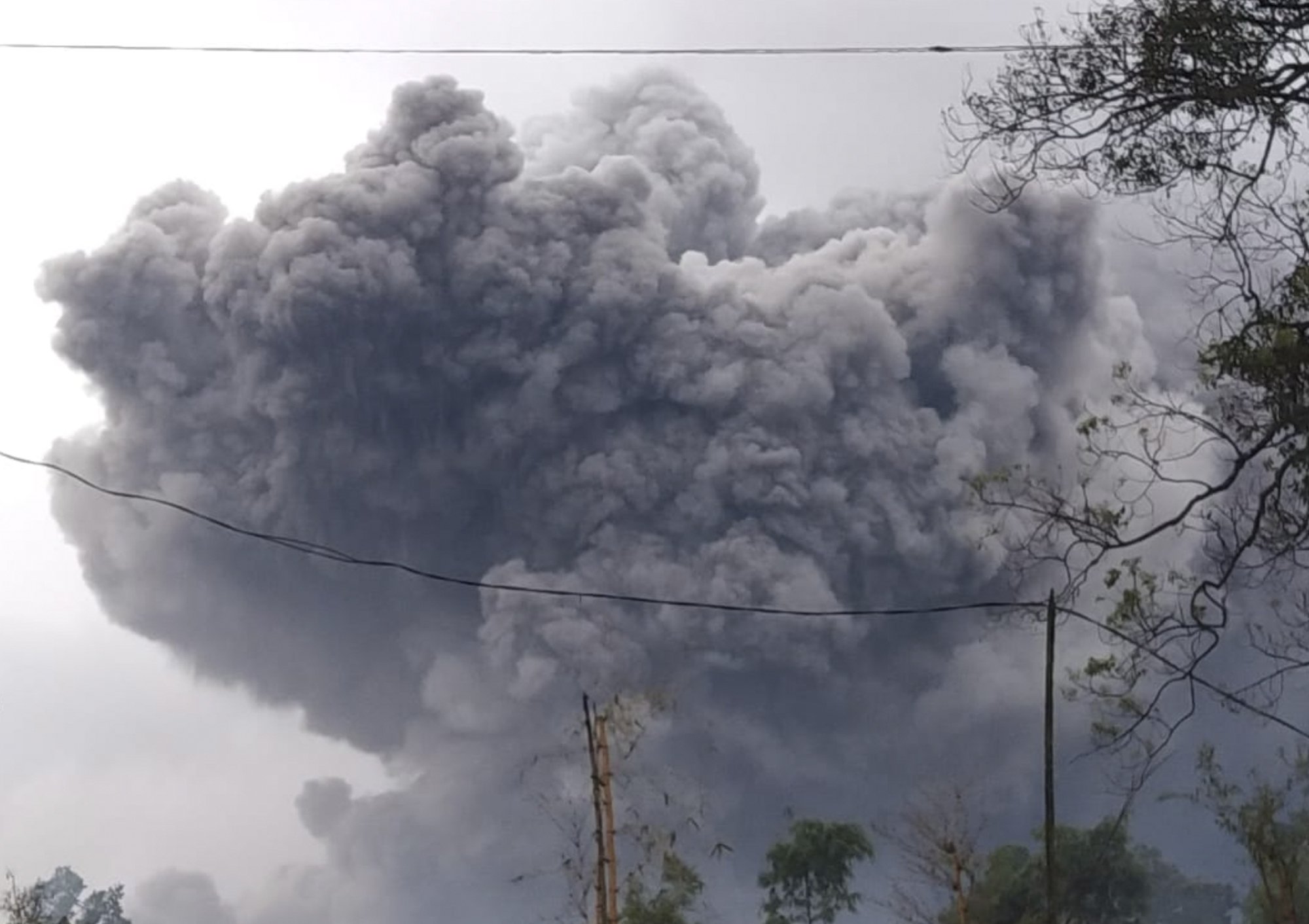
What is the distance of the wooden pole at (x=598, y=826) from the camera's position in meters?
21.2

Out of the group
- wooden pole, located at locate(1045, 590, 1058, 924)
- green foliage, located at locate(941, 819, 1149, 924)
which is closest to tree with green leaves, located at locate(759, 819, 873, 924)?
green foliage, located at locate(941, 819, 1149, 924)

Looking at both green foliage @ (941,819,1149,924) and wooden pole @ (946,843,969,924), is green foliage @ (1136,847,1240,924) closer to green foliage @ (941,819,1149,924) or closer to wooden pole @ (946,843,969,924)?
green foliage @ (941,819,1149,924)

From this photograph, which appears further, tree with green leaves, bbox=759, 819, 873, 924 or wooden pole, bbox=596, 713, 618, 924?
tree with green leaves, bbox=759, 819, 873, 924

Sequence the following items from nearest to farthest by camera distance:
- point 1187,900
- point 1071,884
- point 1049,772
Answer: point 1049,772, point 1071,884, point 1187,900

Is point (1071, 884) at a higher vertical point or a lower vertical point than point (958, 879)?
higher

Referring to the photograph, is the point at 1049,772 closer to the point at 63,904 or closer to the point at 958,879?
the point at 958,879

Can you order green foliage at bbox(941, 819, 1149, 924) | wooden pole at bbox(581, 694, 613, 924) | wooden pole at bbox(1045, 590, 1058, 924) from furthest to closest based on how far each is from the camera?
1. green foliage at bbox(941, 819, 1149, 924)
2. wooden pole at bbox(581, 694, 613, 924)
3. wooden pole at bbox(1045, 590, 1058, 924)

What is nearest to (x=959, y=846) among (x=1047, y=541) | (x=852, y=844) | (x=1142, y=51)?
(x=852, y=844)

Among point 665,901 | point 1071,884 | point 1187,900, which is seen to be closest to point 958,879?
point 665,901

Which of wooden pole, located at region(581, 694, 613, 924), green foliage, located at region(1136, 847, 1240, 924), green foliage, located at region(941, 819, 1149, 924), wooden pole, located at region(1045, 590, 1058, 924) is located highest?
green foliage, located at region(1136, 847, 1240, 924)

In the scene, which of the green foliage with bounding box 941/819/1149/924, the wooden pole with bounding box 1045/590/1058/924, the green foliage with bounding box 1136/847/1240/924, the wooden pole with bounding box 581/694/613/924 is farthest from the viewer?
the green foliage with bounding box 1136/847/1240/924

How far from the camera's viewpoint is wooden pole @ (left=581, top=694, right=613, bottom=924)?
21250mm

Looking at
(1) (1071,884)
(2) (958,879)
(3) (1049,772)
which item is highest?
(1) (1071,884)

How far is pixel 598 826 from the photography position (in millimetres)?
21547
